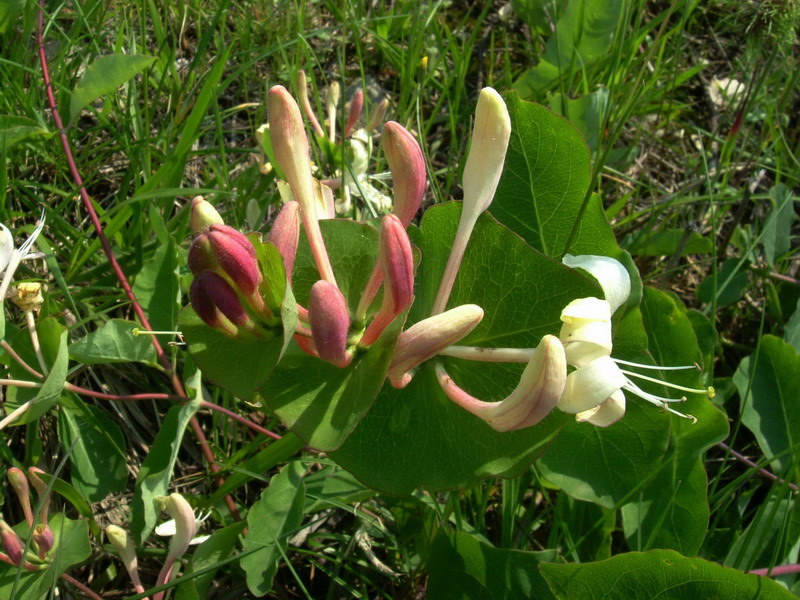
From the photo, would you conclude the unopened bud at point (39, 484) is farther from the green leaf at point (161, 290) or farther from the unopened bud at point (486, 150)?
the unopened bud at point (486, 150)

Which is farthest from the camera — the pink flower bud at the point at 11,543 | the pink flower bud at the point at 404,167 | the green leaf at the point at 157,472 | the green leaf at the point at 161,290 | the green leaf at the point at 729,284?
the green leaf at the point at 729,284

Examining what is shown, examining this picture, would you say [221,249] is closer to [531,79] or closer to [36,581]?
[36,581]

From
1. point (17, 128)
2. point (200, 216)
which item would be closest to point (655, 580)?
point (200, 216)

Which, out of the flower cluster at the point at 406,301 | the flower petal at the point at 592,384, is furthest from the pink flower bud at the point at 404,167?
the flower petal at the point at 592,384

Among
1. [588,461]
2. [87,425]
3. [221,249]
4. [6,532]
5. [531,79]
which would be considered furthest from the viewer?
[531,79]

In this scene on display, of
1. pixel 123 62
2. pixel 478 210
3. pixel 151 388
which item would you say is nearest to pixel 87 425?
pixel 151 388

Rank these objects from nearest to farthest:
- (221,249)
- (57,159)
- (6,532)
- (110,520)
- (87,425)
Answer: (221,249) < (6,532) < (87,425) < (110,520) < (57,159)

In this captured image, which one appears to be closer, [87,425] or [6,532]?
[6,532]
